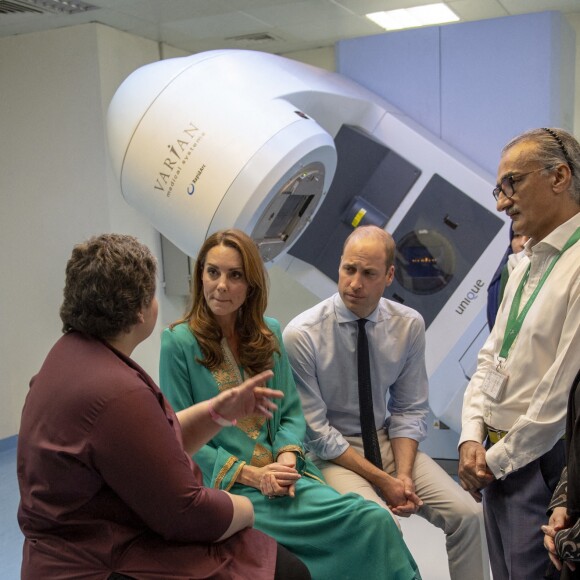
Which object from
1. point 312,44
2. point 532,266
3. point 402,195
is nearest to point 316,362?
point 532,266

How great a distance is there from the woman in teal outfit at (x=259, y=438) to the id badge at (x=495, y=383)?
1.29 ft

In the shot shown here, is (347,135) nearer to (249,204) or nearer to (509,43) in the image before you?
(509,43)

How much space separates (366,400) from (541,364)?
25.3 inches

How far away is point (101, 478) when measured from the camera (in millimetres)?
1268

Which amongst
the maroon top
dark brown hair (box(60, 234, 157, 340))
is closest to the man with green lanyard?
the maroon top

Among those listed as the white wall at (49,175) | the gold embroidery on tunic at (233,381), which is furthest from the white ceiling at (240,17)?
the gold embroidery on tunic at (233,381)

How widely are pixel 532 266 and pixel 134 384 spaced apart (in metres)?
0.97

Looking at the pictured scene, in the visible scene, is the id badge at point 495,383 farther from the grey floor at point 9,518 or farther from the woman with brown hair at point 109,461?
the grey floor at point 9,518

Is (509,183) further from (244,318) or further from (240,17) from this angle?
(240,17)

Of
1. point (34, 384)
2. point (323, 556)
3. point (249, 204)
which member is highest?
point (249, 204)

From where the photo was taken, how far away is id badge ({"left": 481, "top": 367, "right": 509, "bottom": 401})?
1.67 m

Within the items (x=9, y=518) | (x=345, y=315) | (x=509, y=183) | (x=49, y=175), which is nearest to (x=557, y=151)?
(x=509, y=183)

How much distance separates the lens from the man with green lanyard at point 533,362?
1.57 meters

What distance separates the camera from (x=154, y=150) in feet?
7.50
